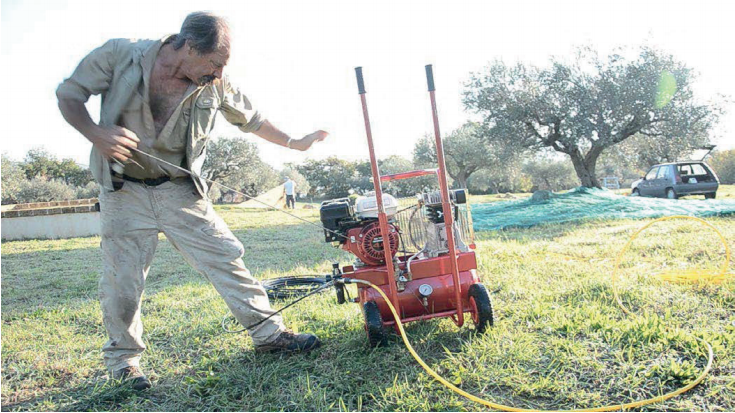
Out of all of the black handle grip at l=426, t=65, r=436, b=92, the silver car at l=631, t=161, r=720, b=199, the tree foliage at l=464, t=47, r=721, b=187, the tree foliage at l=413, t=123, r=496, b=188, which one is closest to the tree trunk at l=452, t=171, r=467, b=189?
the tree foliage at l=413, t=123, r=496, b=188

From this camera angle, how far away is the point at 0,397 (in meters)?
2.63

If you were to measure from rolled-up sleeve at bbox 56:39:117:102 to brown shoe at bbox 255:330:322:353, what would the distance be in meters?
1.74

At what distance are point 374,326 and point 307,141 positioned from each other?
1.31 m

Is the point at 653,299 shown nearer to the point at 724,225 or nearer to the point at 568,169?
the point at 724,225

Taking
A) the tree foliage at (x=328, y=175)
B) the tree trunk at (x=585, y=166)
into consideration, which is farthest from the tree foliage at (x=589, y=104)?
the tree foliage at (x=328, y=175)

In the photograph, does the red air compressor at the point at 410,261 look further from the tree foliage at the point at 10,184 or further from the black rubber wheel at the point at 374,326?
the tree foliage at the point at 10,184

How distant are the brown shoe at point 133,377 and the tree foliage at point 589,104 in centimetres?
1806

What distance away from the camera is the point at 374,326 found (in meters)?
2.80

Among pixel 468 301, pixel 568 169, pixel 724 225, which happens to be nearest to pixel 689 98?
pixel 724 225

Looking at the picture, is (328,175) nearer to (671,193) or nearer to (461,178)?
(461,178)

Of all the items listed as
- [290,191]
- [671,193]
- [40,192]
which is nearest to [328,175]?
[290,191]

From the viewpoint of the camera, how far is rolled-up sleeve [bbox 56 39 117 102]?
236 centimetres

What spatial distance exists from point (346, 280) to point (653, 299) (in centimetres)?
233

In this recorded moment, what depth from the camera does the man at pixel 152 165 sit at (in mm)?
2447
